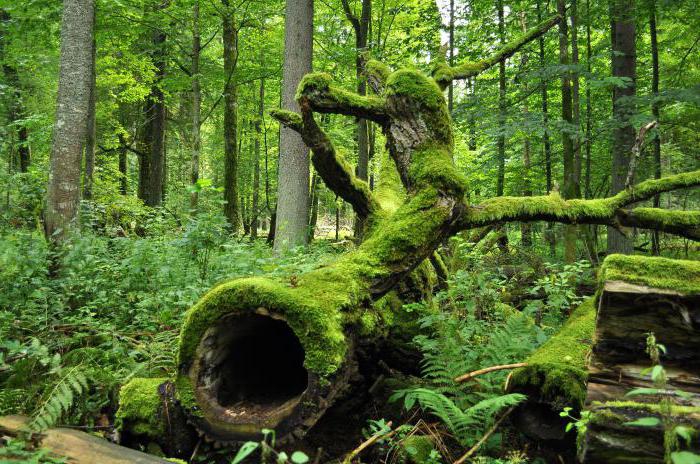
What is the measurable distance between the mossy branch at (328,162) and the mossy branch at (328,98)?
0.09 metres

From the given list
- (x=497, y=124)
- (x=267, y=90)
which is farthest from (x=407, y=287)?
(x=267, y=90)

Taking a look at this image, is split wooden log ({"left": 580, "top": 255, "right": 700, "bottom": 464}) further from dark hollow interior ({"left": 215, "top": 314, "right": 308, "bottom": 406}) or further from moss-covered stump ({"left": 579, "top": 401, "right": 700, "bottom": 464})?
dark hollow interior ({"left": 215, "top": 314, "right": 308, "bottom": 406})

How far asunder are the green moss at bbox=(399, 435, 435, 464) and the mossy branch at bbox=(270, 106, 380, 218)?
293cm

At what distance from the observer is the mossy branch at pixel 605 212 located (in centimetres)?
409

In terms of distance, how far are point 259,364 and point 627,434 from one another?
2845 millimetres

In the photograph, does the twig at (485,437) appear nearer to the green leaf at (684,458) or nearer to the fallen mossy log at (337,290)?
the fallen mossy log at (337,290)

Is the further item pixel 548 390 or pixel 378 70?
pixel 378 70

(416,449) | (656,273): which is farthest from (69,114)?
(656,273)

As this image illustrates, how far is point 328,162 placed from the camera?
4.86m

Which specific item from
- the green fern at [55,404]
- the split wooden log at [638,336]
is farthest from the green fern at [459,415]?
the green fern at [55,404]

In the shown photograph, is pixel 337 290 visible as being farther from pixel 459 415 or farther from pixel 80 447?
pixel 80 447

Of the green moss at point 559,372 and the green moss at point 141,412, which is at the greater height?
the green moss at point 559,372

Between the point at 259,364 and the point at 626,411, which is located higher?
the point at 626,411

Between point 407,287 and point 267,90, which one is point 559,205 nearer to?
point 407,287
